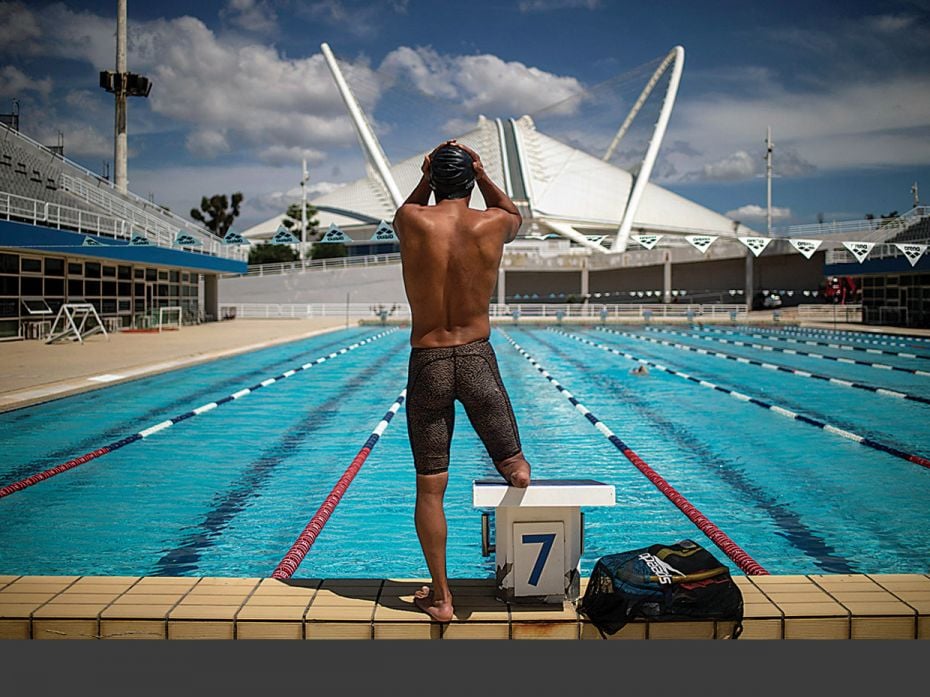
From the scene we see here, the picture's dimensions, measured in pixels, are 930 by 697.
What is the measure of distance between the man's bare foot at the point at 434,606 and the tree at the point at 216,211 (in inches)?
2660

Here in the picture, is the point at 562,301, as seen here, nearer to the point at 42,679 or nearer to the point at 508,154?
the point at 508,154

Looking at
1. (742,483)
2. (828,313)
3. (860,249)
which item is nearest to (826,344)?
(860,249)

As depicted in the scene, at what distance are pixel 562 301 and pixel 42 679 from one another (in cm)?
4706

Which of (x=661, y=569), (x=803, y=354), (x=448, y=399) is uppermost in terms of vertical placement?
(x=448, y=399)

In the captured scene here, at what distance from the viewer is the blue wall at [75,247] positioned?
16.4m

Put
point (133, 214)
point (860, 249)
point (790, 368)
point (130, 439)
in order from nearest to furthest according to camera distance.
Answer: point (130, 439), point (790, 368), point (860, 249), point (133, 214)

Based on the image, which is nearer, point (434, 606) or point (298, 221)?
point (434, 606)

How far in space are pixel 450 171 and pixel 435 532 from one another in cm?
118

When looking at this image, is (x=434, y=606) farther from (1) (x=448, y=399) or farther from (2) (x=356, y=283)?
(2) (x=356, y=283)

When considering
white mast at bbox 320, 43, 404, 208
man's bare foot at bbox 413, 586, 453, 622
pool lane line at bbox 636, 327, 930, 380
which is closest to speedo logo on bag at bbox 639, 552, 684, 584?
man's bare foot at bbox 413, 586, 453, 622

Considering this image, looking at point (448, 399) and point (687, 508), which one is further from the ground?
point (448, 399)

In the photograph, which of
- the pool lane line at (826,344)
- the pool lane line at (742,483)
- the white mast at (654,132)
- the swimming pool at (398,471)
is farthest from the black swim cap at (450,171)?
the white mast at (654,132)

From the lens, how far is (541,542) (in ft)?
9.59

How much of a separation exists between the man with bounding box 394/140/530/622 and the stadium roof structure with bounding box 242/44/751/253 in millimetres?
51911
